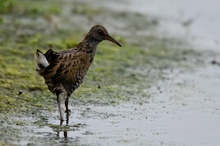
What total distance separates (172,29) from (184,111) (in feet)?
25.1

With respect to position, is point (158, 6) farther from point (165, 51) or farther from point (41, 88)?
point (41, 88)

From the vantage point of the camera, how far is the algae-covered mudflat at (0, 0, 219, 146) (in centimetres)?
933

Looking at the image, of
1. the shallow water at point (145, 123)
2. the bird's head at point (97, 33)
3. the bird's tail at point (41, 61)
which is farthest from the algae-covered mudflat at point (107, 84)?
the bird's head at point (97, 33)

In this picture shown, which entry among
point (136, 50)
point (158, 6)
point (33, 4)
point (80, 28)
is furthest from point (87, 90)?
point (158, 6)

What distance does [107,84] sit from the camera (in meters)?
12.4

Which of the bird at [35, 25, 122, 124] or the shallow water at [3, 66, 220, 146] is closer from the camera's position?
the shallow water at [3, 66, 220, 146]

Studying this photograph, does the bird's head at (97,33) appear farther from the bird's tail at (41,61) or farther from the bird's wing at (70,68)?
the bird's tail at (41,61)

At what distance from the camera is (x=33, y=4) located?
61.8 ft

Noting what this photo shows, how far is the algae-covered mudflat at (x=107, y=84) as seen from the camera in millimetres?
9328

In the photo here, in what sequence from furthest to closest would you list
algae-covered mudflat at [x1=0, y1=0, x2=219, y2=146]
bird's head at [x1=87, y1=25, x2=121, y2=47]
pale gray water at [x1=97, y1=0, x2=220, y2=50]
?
1. pale gray water at [x1=97, y1=0, x2=220, y2=50]
2. bird's head at [x1=87, y1=25, x2=121, y2=47]
3. algae-covered mudflat at [x1=0, y1=0, x2=219, y2=146]

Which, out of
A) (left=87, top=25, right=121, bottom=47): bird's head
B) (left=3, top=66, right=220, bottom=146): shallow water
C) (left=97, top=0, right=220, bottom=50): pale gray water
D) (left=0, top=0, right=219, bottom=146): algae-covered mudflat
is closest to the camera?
(left=3, top=66, right=220, bottom=146): shallow water

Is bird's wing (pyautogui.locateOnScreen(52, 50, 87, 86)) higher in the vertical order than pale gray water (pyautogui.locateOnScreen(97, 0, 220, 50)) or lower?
lower

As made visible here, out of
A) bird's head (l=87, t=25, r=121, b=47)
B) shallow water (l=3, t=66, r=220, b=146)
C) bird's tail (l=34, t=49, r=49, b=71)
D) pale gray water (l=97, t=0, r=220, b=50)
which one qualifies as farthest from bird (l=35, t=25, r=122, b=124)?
pale gray water (l=97, t=0, r=220, b=50)

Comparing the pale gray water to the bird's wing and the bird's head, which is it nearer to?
the bird's head
